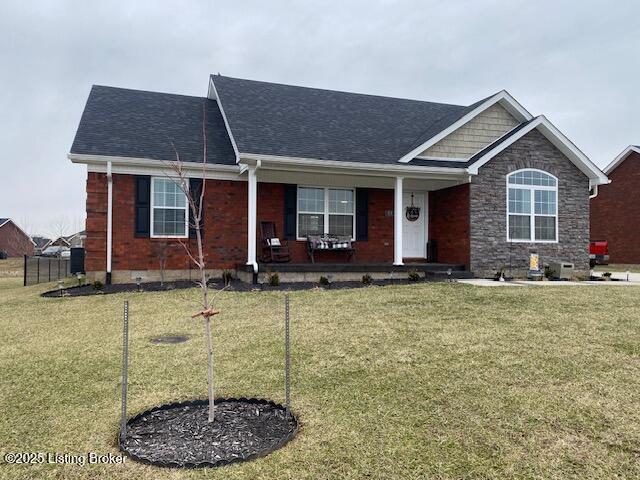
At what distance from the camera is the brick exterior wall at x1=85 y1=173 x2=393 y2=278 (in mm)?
12023

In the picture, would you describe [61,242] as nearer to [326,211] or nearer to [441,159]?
[326,211]

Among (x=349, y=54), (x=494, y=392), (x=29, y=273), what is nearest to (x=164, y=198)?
(x=29, y=273)

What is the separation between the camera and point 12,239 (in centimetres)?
5066

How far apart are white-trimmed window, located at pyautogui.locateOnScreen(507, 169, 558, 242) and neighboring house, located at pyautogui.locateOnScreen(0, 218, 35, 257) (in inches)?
2024

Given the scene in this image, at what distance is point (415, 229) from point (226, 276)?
6.40 m

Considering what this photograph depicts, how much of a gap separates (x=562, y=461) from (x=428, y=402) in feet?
A: 3.96

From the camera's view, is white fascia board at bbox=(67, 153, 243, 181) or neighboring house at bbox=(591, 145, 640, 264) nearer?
white fascia board at bbox=(67, 153, 243, 181)

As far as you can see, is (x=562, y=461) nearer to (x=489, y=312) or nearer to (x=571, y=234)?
(x=489, y=312)

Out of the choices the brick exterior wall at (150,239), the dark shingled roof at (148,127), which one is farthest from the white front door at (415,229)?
the dark shingled roof at (148,127)

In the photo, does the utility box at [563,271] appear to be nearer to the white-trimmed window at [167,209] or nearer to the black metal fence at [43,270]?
the white-trimmed window at [167,209]

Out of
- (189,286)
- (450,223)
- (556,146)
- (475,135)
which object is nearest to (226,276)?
(189,286)

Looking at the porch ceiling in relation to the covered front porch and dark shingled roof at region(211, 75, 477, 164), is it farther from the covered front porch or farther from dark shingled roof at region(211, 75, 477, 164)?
dark shingled roof at region(211, 75, 477, 164)

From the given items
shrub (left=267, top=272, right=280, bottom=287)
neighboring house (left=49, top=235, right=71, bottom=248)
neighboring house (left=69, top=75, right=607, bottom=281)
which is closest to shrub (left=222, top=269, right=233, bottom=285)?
neighboring house (left=69, top=75, right=607, bottom=281)

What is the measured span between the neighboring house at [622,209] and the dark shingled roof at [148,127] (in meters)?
21.4
